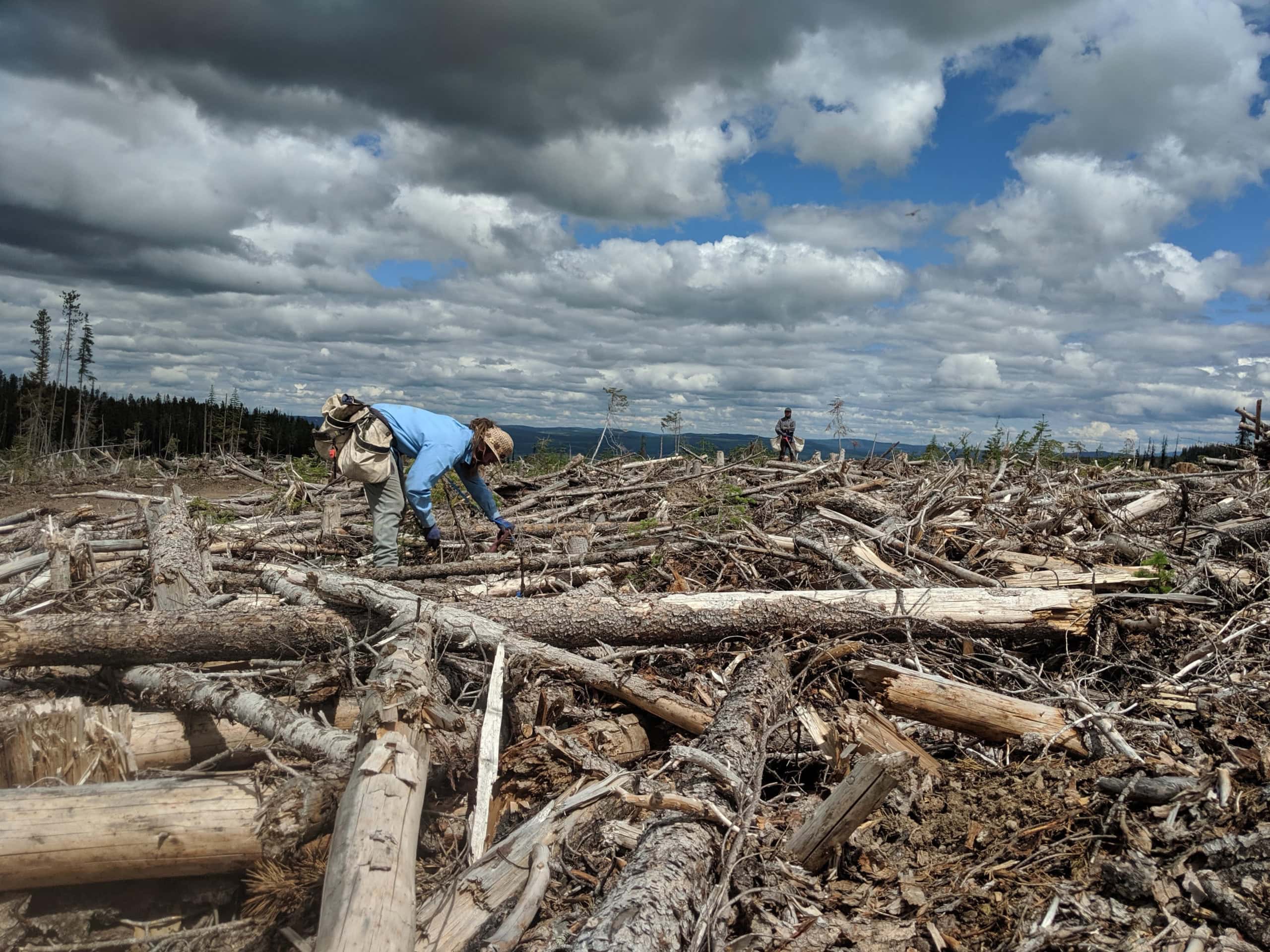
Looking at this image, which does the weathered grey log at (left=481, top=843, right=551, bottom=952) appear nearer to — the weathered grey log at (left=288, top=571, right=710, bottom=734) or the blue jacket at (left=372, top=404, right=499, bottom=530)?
the weathered grey log at (left=288, top=571, right=710, bottom=734)

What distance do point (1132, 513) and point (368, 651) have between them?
7.49 m

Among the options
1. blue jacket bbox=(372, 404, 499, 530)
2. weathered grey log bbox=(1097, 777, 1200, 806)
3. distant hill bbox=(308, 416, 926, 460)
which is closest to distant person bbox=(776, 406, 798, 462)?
distant hill bbox=(308, 416, 926, 460)

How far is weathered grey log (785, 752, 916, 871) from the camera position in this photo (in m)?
2.77

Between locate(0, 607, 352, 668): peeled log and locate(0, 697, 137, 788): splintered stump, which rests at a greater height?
locate(0, 607, 352, 668): peeled log

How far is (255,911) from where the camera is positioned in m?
2.85

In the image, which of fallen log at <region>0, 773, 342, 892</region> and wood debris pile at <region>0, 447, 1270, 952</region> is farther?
fallen log at <region>0, 773, 342, 892</region>

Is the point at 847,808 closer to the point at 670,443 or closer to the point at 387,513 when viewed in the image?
the point at 387,513

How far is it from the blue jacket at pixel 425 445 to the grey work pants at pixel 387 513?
0.10 metres

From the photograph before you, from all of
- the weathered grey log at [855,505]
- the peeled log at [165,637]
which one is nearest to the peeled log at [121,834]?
the peeled log at [165,637]

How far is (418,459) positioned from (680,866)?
4.65m

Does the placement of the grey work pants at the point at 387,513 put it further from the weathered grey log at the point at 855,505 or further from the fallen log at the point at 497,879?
the weathered grey log at the point at 855,505

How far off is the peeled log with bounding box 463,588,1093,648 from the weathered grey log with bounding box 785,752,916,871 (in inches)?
68.7

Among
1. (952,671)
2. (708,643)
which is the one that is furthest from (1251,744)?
(708,643)

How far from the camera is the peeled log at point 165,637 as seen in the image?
420cm
